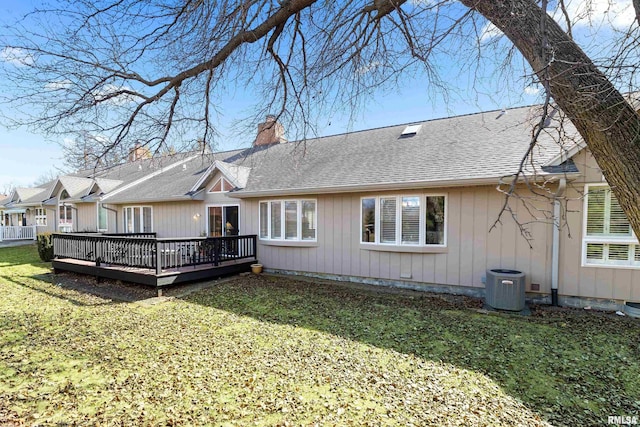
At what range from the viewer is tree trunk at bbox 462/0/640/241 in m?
2.05

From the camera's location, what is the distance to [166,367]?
3.81 metres

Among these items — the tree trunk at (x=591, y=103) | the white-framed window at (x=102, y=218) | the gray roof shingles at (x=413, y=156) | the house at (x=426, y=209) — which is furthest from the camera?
the white-framed window at (x=102, y=218)

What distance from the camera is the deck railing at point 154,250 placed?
796cm

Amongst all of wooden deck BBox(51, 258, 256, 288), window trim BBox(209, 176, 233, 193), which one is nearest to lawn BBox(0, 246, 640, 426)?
wooden deck BBox(51, 258, 256, 288)

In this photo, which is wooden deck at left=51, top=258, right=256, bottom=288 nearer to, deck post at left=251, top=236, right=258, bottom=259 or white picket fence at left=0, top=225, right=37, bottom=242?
deck post at left=251, top=236, right=258, bottom=259

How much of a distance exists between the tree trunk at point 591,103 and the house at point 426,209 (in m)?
1.58

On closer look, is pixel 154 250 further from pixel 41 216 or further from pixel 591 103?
pixel 41 216

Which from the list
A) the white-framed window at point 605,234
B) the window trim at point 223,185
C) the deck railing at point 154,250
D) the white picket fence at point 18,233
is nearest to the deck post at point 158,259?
the deck railing at point 154,250

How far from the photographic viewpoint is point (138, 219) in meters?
14.0

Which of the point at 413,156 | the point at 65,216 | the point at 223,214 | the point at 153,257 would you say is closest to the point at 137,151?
the point at 153,257

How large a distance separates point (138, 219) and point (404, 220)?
12.4 metres

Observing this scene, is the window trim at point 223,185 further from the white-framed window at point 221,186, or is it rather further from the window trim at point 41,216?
the window trim at point 41,216

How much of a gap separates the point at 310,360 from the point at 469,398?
191cm

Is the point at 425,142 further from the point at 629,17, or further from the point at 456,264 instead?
the point at 629,17
